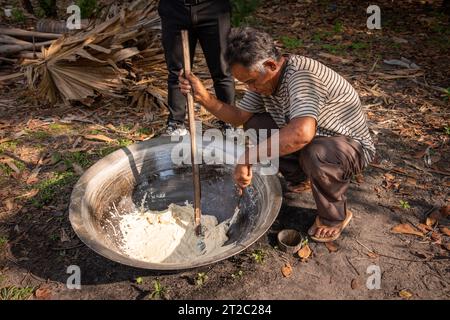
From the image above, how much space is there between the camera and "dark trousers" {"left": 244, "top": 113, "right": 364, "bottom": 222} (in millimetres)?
2740

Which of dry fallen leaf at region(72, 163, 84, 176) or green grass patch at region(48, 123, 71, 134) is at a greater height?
green grass patch at region(48, 123, 71, 134)

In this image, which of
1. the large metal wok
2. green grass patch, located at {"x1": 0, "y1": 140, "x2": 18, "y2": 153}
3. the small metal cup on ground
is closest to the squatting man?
the small metal cup on ground

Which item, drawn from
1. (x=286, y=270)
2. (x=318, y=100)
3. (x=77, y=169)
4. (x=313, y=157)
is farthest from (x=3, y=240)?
(x=318, y=100)

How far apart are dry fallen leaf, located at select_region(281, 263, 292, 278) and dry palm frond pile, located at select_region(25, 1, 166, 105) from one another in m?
2.45

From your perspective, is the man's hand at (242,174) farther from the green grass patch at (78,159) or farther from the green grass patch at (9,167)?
the green grass patch at (9,167)

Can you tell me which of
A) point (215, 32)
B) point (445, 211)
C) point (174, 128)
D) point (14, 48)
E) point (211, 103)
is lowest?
point (445, 211)

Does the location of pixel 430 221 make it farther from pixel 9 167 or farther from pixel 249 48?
pixel 9 167

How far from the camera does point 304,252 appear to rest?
9.60 feet

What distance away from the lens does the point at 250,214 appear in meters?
3.01

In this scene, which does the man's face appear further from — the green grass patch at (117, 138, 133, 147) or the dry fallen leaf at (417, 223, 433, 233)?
the green grass patch at (117, 138, 133, 147)

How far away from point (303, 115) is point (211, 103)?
2.61 feet

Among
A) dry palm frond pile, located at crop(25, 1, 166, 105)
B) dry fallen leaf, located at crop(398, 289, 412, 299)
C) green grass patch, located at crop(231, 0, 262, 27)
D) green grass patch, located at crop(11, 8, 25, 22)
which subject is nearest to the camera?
dry fallen leaf, located at crop(398, 289, 412, 299)

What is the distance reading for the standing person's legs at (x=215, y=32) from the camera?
3480 mm
